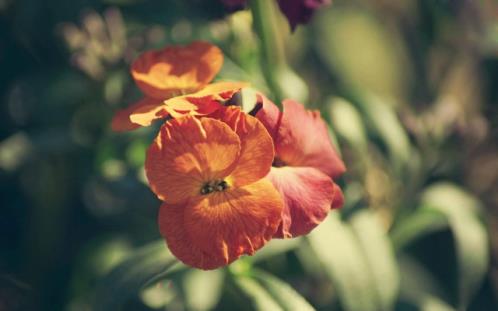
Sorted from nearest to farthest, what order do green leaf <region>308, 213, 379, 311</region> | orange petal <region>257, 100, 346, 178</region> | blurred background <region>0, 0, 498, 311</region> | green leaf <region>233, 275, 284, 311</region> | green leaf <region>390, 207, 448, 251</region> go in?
1. orange petal <region>257, 100, 346, 178</region>
2. green leaf <region>233, 275, 284, 311</region>
3. green leaf <region>308, 213, 379, 311</region>
4. blurred background <region>0, 0, 498, 311</region>
5. green leaf <region>390, 207, 448, 251</region>

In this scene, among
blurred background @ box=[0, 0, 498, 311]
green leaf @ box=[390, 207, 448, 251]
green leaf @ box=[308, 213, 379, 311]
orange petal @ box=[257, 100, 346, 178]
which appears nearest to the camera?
orange petal @ box=[257, 100, 346, 178]

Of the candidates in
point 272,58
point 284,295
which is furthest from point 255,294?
point 272,58

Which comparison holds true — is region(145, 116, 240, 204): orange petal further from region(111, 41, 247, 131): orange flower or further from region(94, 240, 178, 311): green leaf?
region(94, 240, 178, 311): green leaf

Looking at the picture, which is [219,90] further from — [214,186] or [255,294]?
[255,294]

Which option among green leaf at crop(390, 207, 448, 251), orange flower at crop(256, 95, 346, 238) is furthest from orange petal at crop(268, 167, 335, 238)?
green leaf at crop(390, 207, 448, 251)

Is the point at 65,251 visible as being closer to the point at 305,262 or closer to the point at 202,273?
the point at 202,273

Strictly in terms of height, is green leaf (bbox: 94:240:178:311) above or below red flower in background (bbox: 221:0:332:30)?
below
